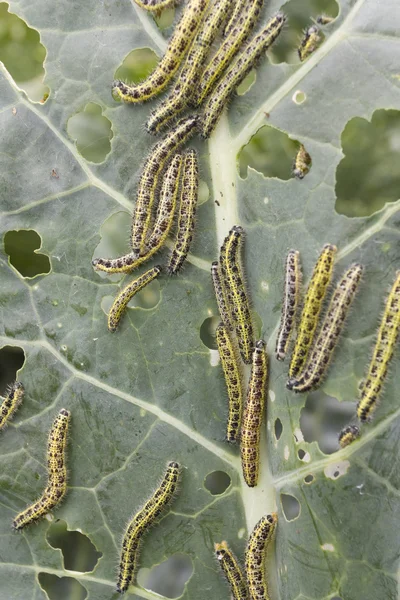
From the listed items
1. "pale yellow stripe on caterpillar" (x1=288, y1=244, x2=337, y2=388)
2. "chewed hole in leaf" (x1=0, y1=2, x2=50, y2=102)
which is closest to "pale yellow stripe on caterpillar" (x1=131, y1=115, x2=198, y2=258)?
"chewed hole in leaf" (x1=0, y1=2, x2=50, y2=102)

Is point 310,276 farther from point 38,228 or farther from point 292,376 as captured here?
point 38,228

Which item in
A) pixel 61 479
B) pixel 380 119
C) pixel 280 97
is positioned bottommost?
pixel 61 479

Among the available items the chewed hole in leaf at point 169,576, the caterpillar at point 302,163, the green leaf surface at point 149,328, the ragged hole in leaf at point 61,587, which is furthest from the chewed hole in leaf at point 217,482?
the caterpillar at point 302,163

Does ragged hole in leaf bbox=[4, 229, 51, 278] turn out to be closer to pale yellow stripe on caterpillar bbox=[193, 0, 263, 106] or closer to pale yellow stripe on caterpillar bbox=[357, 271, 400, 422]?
pale yellow stripe on caterpillar bbox=[193, 0, 263, 106]

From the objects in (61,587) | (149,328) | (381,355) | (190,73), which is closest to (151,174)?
(190,73)

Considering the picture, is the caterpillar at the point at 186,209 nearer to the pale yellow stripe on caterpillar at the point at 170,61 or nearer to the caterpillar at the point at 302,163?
the pale yellow stripe on caterpillar at the point at 170,61

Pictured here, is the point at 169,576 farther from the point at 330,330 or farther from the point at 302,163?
the point at 302,163

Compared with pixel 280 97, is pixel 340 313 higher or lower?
lower

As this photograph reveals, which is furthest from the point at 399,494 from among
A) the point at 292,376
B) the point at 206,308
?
the point at 206,308
